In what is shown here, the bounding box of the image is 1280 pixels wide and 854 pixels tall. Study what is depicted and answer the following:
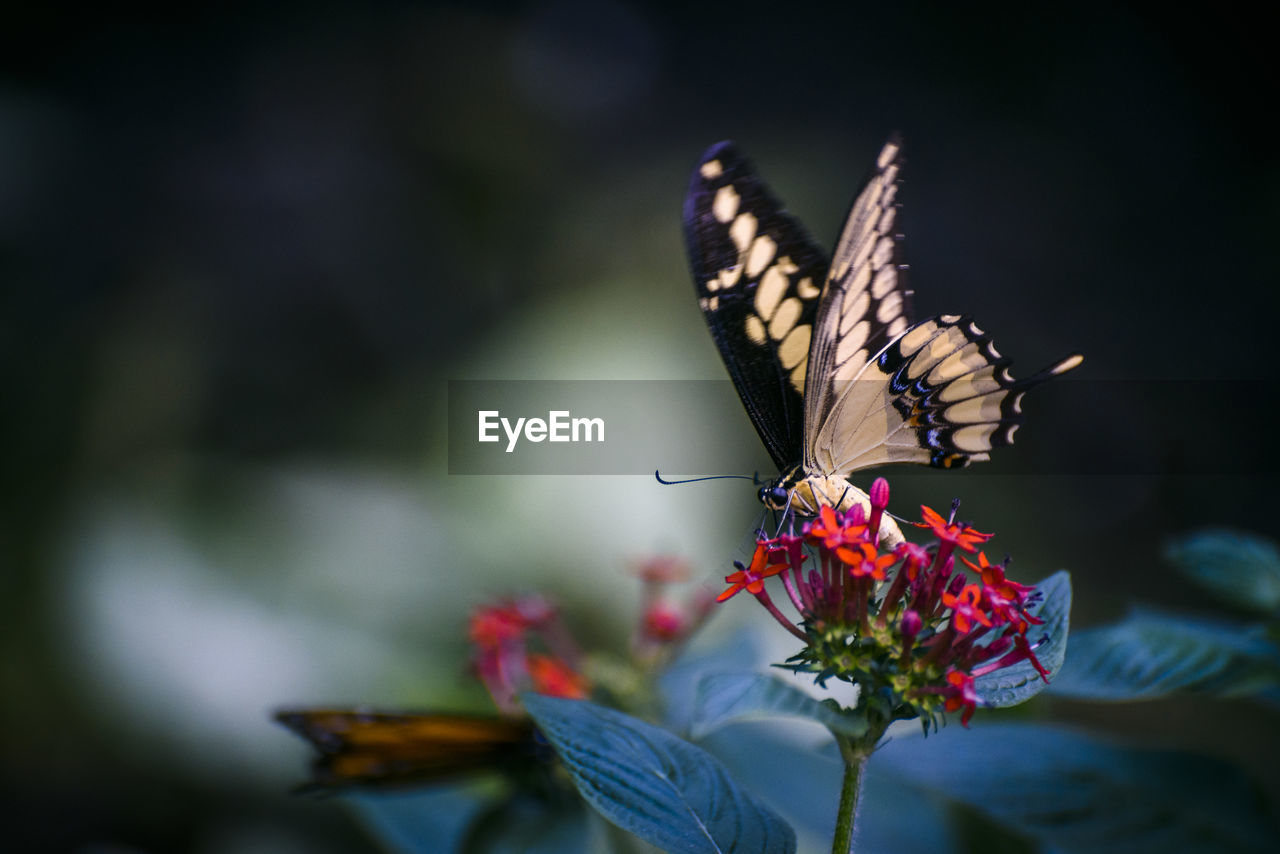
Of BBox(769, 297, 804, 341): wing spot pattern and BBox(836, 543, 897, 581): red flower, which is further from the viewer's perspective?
BBox(769, 297, 804, 341): wing spot pattern

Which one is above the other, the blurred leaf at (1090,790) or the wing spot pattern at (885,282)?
the wing spot pattern at (885,282)

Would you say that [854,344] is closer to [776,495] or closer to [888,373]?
[888,373]

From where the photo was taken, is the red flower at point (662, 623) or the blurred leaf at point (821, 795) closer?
the blurred leaf at point (821, 795)

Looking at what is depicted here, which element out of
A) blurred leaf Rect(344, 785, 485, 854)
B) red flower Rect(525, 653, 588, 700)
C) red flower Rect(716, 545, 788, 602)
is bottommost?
blurred leaf Rect(344, 785, 485, 854)

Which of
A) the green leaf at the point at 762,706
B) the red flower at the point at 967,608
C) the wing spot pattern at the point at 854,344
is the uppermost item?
the wing spot pattern at the point at 854,344

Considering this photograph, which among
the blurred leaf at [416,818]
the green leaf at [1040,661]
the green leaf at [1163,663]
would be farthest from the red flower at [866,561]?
the blurred leaf at [416,818]

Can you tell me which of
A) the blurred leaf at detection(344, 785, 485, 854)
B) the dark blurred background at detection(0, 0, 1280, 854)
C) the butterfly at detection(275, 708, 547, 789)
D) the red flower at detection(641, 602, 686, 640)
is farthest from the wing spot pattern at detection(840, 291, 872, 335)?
the dark blurred background at detection(0, 0, 1280, 854)

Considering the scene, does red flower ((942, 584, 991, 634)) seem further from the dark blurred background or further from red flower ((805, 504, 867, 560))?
the dark blurred background

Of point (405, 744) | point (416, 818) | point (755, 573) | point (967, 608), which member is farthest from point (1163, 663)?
point (416, 818)

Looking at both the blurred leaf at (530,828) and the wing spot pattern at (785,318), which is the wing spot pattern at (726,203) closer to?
the wing spot pattern at (785,318)
